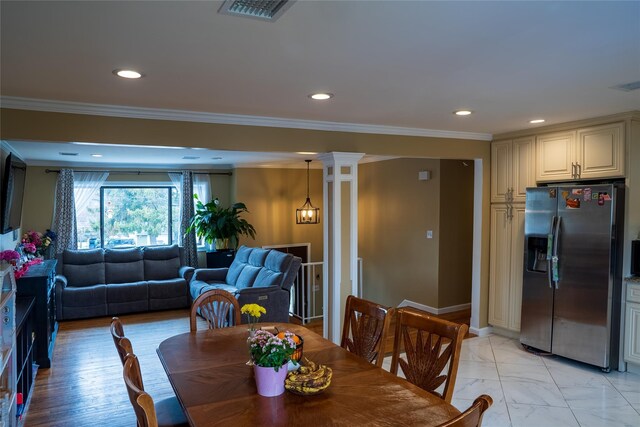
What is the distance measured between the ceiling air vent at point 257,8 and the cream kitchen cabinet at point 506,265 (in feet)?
12.9

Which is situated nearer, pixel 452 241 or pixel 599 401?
pixel 599 401

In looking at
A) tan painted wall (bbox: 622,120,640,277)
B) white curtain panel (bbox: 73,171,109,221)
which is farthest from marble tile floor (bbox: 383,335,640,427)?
white curtain panel (bbox: 73,171,109,221)

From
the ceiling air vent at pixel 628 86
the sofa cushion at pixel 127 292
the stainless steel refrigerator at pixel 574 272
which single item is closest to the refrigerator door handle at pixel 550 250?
the stainless steel refrigerator at pixel 574 272

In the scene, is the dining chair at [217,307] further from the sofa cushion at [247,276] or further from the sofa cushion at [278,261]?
the sofa cushion at [247,276]

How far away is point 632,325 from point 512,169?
1872 mm

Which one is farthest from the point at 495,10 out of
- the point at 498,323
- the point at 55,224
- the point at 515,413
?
the point at 55,224

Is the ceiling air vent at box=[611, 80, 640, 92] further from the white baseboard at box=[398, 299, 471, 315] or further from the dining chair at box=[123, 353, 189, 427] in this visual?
the white baseboard at box=[398, 299, 471, 315]

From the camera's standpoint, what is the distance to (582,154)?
423 centimetres

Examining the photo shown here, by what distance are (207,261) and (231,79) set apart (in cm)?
559

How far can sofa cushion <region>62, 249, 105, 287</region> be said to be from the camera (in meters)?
6.80

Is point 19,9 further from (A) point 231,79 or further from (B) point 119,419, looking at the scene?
(B) point 119,419

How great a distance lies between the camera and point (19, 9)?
5.58ft

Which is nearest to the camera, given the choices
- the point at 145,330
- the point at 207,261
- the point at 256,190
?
the point at 145,330

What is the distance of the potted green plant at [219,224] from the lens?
766 centimetres
